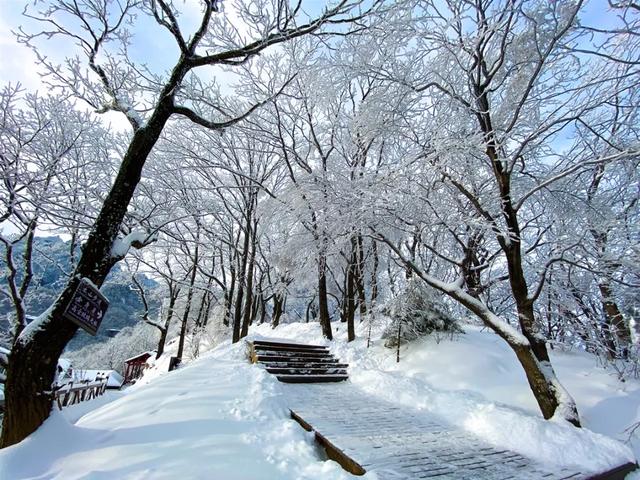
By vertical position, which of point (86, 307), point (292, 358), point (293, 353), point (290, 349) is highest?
point (86, 307)

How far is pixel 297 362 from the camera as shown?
825 centimetres

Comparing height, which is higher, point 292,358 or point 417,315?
point 417,315

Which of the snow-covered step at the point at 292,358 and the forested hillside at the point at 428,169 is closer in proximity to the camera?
the forested hillside at the point at 428,169

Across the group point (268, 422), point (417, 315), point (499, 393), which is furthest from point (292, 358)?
point (499, 393)

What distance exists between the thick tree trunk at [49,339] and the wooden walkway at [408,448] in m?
3.13

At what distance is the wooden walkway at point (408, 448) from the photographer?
323 cm

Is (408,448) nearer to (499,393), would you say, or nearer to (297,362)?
(499,393)

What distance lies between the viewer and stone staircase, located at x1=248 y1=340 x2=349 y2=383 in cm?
741

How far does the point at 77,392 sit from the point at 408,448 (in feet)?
29.0

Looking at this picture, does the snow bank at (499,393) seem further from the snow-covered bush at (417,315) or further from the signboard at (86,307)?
the signboard at (86,307)

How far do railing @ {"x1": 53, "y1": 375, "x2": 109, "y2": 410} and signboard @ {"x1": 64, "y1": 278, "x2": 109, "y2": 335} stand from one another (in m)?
4.86

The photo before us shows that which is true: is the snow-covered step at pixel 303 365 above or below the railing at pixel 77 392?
above

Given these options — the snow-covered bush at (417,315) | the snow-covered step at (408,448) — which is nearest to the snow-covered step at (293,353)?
the snow-covered bush at (417,315)

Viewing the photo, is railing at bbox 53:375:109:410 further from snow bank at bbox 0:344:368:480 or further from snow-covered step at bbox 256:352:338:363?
snow-covered step at bbox 256:352:338:363
